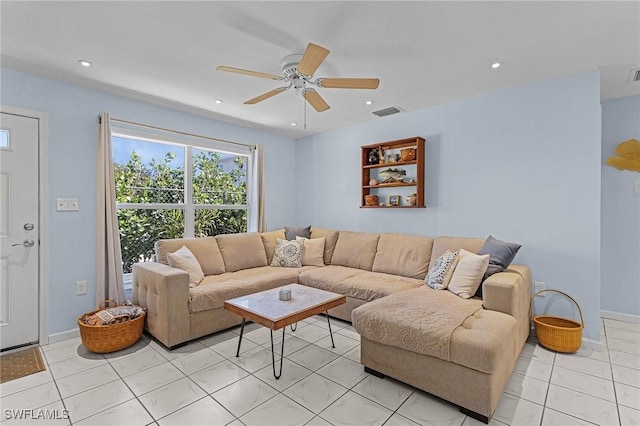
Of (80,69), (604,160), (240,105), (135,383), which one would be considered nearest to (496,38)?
(604,160)

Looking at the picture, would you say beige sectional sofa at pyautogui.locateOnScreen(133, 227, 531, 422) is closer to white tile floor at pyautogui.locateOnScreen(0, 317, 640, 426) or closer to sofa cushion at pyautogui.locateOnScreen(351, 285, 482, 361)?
sofa cushion at pyautogui.locateOnScreen(351, 285, 482, 361)

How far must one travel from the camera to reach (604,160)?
10.9 ft

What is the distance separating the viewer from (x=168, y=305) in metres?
2.59

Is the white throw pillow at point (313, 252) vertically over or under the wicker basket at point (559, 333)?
over

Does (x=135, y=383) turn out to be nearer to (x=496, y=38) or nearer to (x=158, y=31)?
(x=158, y=31)

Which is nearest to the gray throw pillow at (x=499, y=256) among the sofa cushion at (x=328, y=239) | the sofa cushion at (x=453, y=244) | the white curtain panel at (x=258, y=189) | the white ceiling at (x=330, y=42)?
the sofa cushion at (x=453, y=244)

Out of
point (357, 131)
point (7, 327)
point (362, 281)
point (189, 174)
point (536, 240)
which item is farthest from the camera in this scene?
point (357, 131)

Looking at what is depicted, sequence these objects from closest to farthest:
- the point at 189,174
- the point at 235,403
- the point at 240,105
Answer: the point at 235,403 → the point at 240,105 → the point at 189,174

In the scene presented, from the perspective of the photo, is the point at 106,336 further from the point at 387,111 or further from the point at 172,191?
the point at 387,111

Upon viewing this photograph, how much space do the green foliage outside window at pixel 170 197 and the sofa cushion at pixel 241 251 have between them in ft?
1.77

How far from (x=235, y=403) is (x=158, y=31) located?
8.16 ft

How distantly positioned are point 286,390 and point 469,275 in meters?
1.77

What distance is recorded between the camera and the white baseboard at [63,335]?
2808mm

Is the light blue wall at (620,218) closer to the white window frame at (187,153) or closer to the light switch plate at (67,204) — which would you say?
the white window frame at (187,153)
